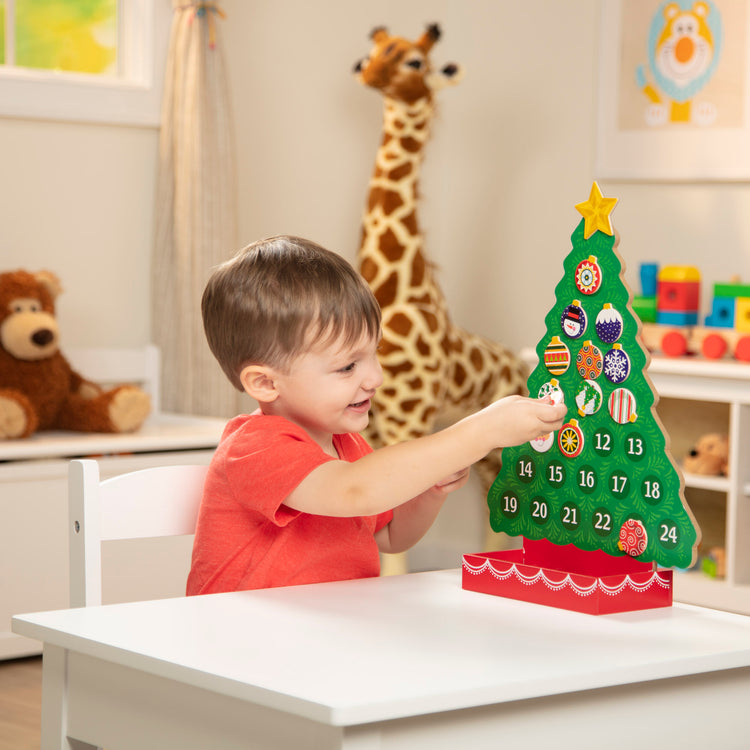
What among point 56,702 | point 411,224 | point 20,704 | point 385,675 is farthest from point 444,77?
point 385,675

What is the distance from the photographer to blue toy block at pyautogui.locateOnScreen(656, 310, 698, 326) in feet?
10.2

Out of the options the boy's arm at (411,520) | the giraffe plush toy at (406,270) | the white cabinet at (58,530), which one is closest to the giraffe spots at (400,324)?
the giraffe plush toy at (406,270)

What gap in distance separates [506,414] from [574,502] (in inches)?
4.5

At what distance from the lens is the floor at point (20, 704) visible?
2.23 meters

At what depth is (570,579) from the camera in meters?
1.11

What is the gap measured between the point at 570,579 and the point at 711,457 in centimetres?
196

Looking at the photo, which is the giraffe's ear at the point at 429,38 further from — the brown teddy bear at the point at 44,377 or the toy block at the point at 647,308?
the brown teddy bear at the point at 44,377

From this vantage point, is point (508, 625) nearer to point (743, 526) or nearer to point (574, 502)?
point (574, 502)

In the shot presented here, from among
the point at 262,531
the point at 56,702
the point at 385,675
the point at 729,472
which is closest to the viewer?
the point at 385,675

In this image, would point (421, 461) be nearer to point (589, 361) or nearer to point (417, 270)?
point (589, 361)

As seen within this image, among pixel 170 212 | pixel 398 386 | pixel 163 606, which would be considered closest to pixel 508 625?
pixel 163 606

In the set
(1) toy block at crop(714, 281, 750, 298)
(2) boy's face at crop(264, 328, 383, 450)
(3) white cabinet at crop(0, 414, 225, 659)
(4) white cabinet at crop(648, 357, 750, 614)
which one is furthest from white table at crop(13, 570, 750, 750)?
(1) toy block at crop(714, 281, 750, 298)

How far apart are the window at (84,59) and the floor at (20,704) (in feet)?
4.30

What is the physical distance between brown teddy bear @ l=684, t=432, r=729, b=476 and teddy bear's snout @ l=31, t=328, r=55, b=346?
5.03 ft
